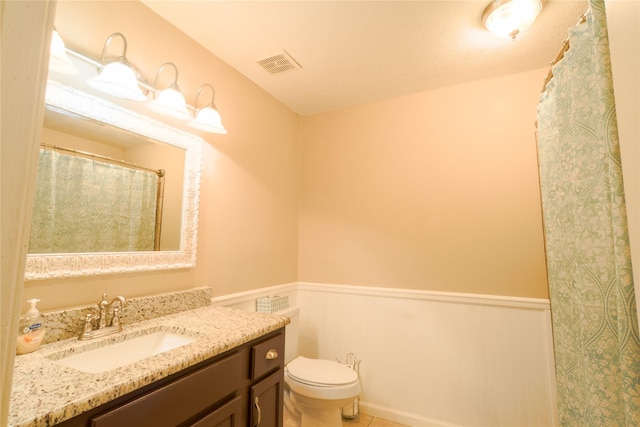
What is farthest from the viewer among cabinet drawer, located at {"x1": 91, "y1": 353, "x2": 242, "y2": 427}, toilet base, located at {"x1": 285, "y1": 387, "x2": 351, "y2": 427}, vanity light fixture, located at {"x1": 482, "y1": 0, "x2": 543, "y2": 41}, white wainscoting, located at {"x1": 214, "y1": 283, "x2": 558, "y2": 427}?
white wainscoting, located at {"x1": 214, "y1": 283, "x2": 558, "y2": 427}

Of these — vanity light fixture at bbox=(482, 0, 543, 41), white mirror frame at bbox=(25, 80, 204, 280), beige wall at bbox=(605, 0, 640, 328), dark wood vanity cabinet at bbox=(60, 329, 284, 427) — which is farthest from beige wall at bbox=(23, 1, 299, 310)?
beige wall at bbox=(605, 0, 640, 328)

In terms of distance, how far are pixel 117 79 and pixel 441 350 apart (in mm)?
2321

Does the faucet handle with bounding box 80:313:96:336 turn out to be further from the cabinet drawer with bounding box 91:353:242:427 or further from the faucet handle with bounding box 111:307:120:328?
the cabinet drawer with bounding box 91:353:242:427

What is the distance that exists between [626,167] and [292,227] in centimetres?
212

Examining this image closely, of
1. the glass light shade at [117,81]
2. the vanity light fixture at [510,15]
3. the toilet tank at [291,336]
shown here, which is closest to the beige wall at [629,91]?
the vanity light fixture at [510,15]

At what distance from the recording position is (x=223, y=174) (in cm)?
180

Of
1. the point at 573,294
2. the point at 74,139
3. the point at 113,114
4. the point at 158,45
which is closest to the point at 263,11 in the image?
the point at 158,45

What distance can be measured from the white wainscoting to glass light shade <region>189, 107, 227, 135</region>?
1.00m

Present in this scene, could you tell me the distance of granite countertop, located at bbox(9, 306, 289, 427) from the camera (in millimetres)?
640

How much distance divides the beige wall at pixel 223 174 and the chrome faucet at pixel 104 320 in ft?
0.23

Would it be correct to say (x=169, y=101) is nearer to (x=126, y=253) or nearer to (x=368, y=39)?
(x=126, y=253)

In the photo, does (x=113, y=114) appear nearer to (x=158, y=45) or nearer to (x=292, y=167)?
(x=158, y=45)

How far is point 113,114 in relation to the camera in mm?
1250

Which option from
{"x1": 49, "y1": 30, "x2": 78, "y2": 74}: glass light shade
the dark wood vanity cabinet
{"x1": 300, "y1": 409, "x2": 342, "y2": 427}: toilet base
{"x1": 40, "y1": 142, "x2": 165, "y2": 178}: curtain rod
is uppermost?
{"x1": 49, "y1": 30, "x2": 78, "y2": 74}: glass light shade
